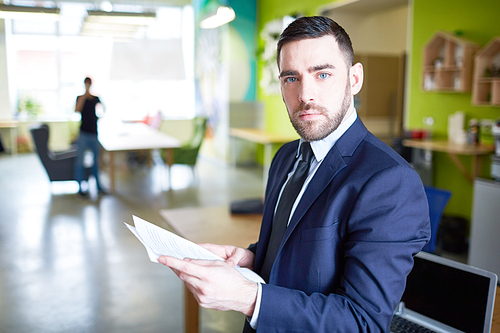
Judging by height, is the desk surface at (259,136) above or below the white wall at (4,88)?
below

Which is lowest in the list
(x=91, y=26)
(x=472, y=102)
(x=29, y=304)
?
(x=29, y=304)

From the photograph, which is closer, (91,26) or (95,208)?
(95,208)

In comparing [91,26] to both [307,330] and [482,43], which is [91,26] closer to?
[482,43]

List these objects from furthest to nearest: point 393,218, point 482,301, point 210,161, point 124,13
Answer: point 210,161 < point 124,13 < point 482,301 < point 393,218

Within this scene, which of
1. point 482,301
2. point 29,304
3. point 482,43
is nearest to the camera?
point 482,301

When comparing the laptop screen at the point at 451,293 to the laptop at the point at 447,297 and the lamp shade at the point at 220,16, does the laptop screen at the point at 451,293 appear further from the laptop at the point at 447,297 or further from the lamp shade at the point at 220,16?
the lamp shade at the point at 220,16

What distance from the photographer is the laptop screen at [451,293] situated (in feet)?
4.75

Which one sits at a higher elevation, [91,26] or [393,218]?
[91,26]

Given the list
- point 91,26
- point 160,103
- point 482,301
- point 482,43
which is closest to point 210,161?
point 160,103

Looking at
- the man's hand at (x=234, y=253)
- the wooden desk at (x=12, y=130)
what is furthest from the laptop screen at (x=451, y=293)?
the wooden desk at (x=12, y=130)

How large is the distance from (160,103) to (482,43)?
9172mm

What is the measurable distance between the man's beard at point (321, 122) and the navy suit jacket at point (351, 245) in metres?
0.07

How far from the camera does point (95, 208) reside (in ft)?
20.6

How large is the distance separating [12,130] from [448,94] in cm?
968
